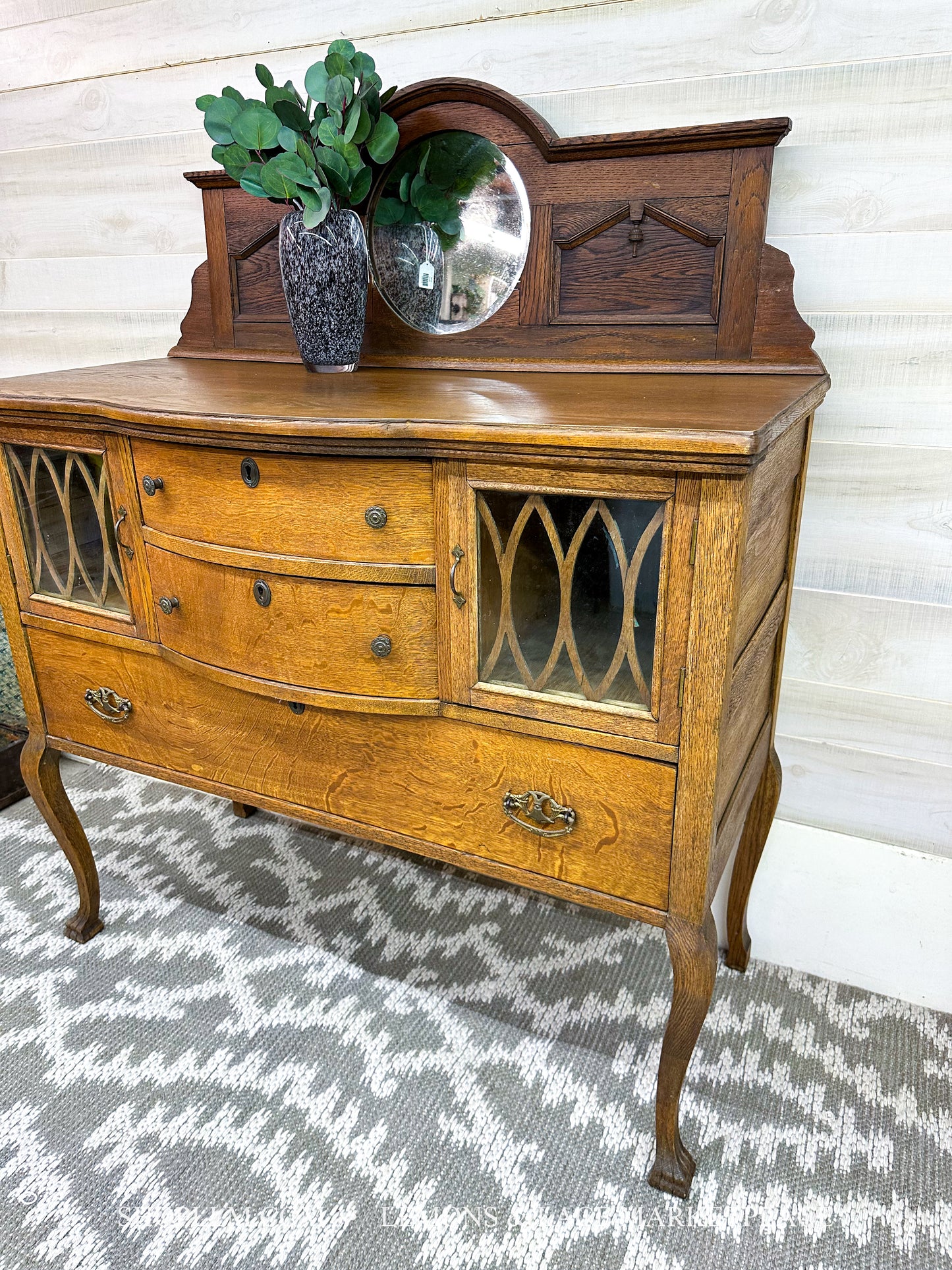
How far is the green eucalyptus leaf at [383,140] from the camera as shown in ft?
4.23

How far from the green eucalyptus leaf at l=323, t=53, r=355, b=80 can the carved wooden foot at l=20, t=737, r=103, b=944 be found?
1126 mm

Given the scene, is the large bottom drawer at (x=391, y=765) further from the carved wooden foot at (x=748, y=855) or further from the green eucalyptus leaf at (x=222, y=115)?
the green eucalyptus leaf at (x=222, y=115)

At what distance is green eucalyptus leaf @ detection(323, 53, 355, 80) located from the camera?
1.24 m

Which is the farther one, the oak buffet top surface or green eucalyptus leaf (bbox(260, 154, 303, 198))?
green eucalyptus leaf (bbox(260, 154, 303, 198))

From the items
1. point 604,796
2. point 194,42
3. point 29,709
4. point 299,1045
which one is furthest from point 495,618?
point 194,42

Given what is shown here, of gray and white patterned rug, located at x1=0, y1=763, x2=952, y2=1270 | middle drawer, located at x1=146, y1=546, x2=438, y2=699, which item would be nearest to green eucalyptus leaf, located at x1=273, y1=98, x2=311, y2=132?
middle drawer, located at x1=146, y1=546, x2=438, y2=699

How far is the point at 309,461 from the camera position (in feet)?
3.31

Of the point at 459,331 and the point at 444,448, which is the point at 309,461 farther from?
the point at 459,331

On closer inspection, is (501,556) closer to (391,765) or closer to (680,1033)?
(391,765)

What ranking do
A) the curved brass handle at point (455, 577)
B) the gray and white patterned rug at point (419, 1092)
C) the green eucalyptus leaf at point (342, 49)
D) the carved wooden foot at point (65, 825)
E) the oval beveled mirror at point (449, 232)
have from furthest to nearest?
1. the carved wooden foot at point (65, 825)
2. the oval beveled mirror at point (449, 232)
3. the green eucalyptus leaf at point (342, 49)
4. the gray and white patterned rug at point (419, 1092)
5. the curved brass handle at point (455, 577)

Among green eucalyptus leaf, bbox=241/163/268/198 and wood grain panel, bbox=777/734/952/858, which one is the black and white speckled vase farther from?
wood grain panel, bbox=777/734/952/858

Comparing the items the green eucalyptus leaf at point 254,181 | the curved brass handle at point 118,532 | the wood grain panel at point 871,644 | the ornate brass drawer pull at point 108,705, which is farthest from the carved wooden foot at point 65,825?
the wood grain panel at point 871,644

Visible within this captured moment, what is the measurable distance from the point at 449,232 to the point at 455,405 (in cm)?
52

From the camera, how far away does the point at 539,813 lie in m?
1.07
